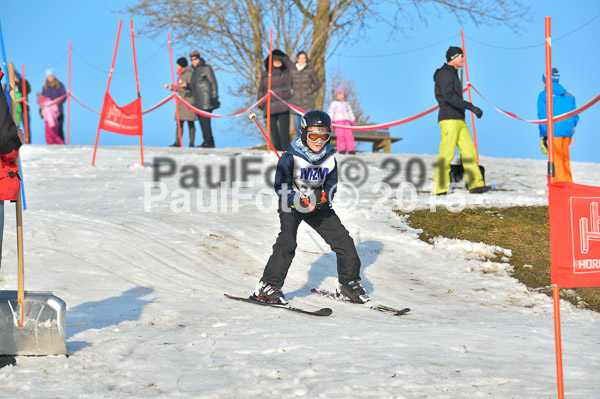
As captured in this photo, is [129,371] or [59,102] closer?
[129,371]

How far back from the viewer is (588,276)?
356 cm

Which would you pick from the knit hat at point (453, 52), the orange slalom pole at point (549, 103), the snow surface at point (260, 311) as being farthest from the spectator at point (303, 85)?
the orange slalom pole at point (549, 103)

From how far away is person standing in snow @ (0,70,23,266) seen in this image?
371 cm

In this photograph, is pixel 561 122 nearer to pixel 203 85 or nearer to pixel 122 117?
pixel 122 117

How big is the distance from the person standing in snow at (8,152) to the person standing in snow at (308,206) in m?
2.43

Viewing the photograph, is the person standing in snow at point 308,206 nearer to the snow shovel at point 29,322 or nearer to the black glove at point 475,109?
the snow shovel at point 29,322

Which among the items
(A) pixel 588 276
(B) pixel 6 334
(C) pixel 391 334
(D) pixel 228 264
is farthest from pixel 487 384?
(D) pixel 228 264

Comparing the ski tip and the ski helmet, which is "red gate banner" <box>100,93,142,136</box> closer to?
the ski helmet

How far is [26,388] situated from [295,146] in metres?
3.18

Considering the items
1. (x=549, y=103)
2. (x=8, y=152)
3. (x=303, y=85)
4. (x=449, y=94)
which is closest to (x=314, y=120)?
(x=549, y=103)

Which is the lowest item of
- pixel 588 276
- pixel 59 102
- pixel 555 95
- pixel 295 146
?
pixel 588 276

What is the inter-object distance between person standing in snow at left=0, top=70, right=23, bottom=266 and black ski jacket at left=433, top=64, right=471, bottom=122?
7.48 metres

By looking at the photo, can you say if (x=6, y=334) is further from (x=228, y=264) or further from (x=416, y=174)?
(x=416, y=174)

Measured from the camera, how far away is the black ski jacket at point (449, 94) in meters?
10.3
